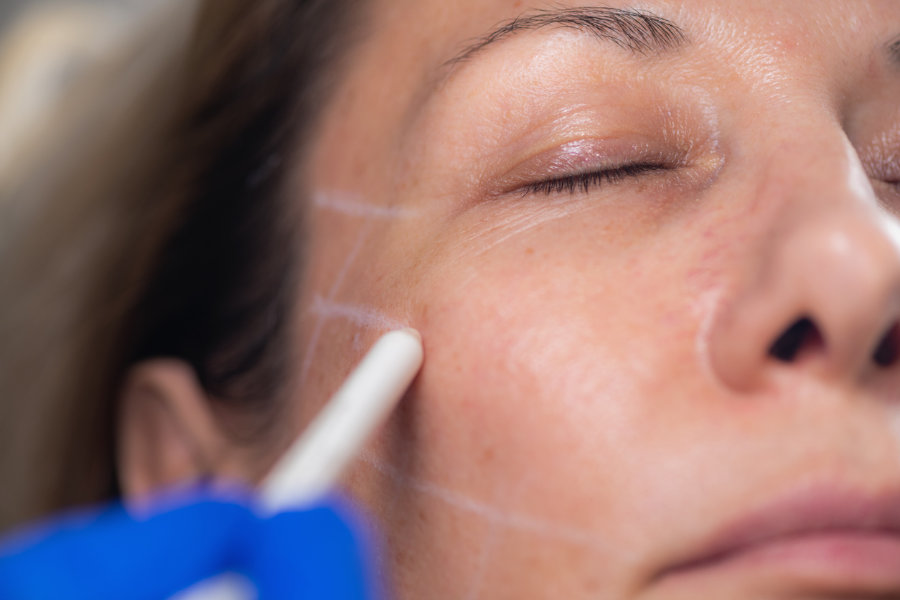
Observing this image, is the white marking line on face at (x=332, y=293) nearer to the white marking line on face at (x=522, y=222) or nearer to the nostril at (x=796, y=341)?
the white marking line on face at (x=522, y=222)

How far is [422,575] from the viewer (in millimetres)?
805

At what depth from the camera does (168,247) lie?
1296 mm

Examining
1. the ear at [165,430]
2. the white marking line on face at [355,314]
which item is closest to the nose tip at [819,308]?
the white marking line on face at [355,314]

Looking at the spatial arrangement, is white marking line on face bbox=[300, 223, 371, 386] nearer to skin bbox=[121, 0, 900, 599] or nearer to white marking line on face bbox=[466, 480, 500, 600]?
skin bbox=[121, 0, 900, 599]

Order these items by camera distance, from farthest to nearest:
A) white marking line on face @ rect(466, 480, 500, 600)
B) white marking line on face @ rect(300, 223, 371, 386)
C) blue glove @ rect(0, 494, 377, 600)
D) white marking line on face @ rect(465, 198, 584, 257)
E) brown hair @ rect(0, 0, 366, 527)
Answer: brown hair @ rect(0, 0, 366, 527) < white marking line on face @ rect(300, 223, 371, 386) < white marking line on face @ rect(465, 198, 584, 257) < white marking line on face @ rect(466, 480, 500, 600) < blue glove @ rect(0, 494, 377, 600)

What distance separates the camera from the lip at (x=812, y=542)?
0.66 m

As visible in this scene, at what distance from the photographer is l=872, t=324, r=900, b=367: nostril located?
72 cm

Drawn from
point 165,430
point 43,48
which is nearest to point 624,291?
point 165,430

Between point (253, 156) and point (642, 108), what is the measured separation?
0.57 metres

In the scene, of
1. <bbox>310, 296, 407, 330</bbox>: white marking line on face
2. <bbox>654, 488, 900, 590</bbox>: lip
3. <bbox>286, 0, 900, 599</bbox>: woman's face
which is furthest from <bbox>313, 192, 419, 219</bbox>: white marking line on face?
<bbox>654, 488, 900, 590</bbox>: lip

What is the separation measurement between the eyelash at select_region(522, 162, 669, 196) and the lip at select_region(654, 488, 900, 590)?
37 cm

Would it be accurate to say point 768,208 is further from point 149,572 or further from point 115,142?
point 115,142

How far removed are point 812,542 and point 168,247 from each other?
1.00 meters

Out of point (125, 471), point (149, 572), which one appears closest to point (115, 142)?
point (125, 471)
